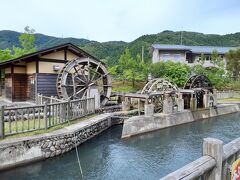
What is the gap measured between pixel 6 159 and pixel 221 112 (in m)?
17.0

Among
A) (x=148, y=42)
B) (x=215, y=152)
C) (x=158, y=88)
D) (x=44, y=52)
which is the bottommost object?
(x=215, y=152)

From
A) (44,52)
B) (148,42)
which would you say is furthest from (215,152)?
(148,42)

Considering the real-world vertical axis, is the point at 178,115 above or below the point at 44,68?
below

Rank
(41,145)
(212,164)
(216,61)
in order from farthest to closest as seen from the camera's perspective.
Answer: (216,61)
(41,145)
(212,164)

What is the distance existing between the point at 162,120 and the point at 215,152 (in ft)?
38.2

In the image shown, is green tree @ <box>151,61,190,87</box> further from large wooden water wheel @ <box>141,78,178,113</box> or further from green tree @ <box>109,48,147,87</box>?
large wooden water wheel @ <box>141,78,178,113</box>

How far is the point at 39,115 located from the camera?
841cm

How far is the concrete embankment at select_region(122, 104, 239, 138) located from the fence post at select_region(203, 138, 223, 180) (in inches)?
367

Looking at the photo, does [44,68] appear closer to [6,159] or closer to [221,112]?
[6,159]

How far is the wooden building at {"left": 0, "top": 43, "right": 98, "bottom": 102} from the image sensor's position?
14.1 meters

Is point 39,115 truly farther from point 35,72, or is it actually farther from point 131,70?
point 131,70

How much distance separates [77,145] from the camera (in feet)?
31.0

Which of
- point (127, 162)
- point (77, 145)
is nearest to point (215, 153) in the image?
point (127, 162)

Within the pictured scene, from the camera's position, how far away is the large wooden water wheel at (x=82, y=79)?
1440cm
